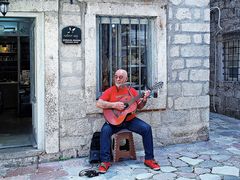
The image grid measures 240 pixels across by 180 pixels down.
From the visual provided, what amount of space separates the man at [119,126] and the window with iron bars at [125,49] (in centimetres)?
65

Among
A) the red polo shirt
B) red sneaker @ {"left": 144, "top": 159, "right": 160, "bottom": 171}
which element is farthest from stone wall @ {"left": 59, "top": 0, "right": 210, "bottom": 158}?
red sneaker @ {"left": 144, "top": 159, "right": 160, "bottom": 171}

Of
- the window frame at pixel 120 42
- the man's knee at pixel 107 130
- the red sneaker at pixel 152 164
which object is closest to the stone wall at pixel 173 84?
the window frame at pixel 120 42

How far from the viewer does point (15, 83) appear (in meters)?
10.0

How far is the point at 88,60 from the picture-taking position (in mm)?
→ 5109

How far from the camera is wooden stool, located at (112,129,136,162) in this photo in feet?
15.8

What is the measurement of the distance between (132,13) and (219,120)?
13.5 ft

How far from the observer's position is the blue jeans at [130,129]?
4590mm

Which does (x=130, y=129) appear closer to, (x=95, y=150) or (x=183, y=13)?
(x=95, y=150)

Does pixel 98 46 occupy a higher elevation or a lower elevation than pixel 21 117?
higher

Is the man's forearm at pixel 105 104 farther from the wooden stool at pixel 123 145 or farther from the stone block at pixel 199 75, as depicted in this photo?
the stone block at pixel 199 75

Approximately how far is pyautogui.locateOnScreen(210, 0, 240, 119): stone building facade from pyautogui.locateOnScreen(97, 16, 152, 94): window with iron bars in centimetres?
345

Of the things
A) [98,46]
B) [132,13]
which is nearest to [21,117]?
[98,46]

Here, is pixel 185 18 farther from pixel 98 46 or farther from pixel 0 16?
pixel 0 16

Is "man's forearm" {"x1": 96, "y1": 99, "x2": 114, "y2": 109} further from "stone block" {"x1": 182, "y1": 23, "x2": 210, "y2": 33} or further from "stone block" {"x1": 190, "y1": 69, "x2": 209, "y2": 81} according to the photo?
"stone block" {"x1": 182, "y1": 23, "x2": 210, "y2": 33}
